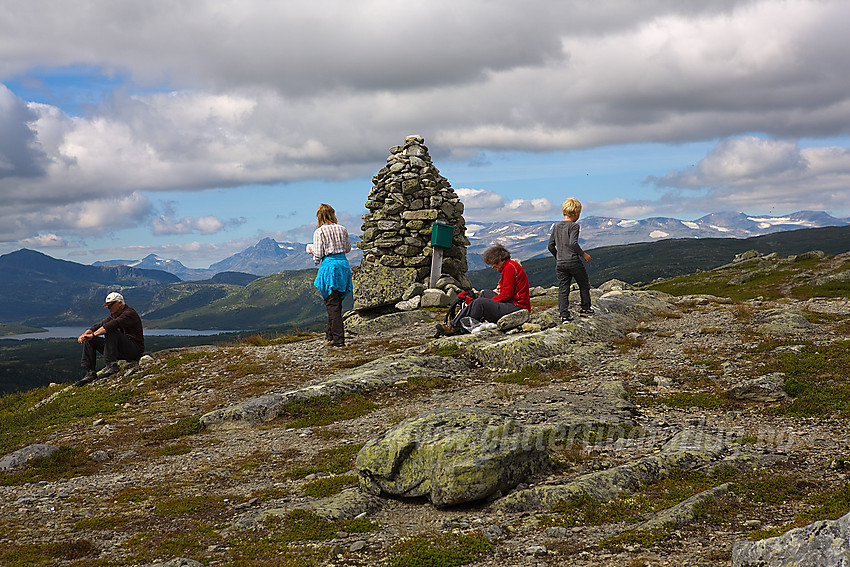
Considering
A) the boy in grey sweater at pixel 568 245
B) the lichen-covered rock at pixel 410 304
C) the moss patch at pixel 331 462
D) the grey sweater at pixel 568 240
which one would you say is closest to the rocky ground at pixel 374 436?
the moss patch at pixel 331 462

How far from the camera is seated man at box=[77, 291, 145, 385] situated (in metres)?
19.8

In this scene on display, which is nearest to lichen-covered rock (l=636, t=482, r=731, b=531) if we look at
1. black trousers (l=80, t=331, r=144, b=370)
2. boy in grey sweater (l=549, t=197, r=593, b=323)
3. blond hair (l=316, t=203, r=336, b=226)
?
boy in grey sweater (l=549, t=197, r=593, b=323)

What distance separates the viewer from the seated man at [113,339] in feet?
65.0

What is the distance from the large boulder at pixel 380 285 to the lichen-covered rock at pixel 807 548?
25968 millimetres

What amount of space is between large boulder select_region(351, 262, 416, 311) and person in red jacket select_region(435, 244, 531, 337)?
34.7 feet

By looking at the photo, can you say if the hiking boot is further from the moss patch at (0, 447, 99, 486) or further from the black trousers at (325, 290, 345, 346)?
the moss patch at (0, 447, 99, 486)

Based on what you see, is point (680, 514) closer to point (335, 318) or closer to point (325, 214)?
point (335, 318)

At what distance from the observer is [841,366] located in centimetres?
1336

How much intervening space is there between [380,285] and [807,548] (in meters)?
27.3

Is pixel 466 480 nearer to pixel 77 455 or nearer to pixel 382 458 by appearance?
pixel 382 458

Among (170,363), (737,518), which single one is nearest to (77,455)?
(170,363)

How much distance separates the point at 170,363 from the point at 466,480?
16.3 metres

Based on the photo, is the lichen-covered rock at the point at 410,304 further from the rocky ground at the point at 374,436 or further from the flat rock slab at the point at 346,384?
the flat rock slab at the point at 346,384

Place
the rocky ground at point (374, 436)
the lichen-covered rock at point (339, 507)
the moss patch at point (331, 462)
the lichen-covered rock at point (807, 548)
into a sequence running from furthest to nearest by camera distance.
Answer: the moss patch at point (331, 462) → the lichen-covered rock at point (339, 507) → the rocky ground at point (374, 436) → the lichen-covered rock at point (807, 548)
